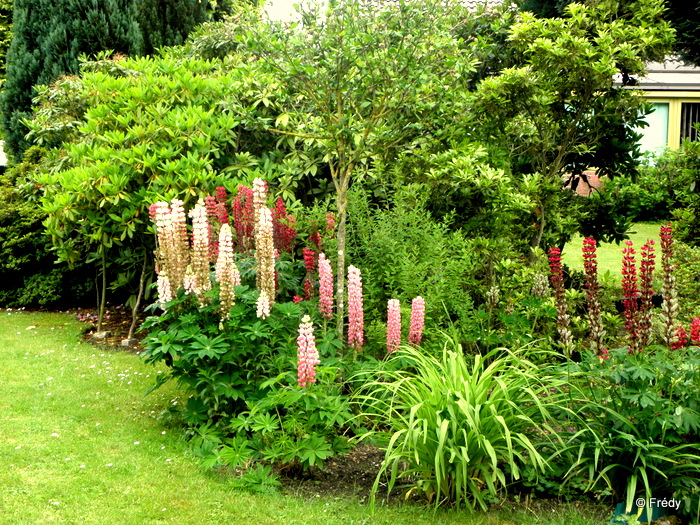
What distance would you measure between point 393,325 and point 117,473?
1.92 m

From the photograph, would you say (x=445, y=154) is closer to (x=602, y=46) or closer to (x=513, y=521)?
(x=602, y=46)

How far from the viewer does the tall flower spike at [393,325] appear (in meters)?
4.49

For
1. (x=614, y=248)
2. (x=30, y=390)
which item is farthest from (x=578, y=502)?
(x=614, y=248)

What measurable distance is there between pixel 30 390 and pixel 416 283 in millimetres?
3305

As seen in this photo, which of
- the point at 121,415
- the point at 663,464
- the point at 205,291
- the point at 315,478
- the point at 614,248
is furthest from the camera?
the point at 614,248

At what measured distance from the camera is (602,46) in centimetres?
609

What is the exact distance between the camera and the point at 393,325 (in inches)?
178

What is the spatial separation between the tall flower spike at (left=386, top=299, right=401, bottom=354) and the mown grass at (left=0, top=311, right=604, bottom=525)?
1.17 m

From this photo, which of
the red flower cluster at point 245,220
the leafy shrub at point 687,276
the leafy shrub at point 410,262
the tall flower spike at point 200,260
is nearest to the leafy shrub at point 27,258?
the red flower cluster at point 245,220

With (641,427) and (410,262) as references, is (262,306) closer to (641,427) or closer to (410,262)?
(410,262)

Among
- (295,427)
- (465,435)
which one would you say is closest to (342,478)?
(295,427)

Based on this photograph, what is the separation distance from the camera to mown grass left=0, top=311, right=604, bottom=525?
3551 millimetres

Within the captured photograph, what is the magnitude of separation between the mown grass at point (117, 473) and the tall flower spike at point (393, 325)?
1170 millimetres

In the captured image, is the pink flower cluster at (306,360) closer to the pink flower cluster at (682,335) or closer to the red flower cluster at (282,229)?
the red flower cluster at (282,229)
